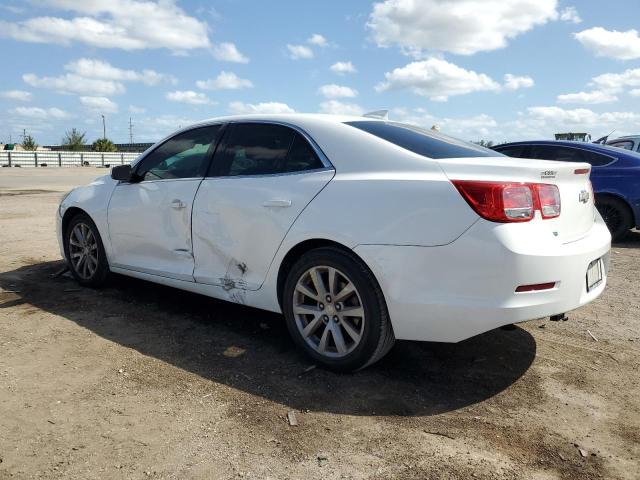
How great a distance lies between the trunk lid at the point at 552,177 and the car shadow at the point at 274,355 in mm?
1003

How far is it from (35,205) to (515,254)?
40.4ft

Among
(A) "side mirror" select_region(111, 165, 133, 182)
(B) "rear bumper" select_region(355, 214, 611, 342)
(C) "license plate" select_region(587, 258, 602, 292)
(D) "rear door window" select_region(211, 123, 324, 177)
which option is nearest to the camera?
(B) "rear bumper" select_region(355, 214, 611, 342)

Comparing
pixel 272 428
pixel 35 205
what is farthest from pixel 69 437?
pixel 35 205

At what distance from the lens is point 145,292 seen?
206 inches

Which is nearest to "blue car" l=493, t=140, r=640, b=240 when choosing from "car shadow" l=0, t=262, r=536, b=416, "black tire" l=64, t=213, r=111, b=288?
"car shadow" l=0, t=262, r=536, b=416

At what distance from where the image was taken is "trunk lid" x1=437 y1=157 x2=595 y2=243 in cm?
301

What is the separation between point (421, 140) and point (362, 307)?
1.21m

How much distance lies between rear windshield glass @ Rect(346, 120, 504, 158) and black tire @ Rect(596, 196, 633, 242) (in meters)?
5.28

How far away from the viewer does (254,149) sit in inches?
157

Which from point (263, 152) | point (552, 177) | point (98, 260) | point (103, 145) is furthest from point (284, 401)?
point (103, 145)

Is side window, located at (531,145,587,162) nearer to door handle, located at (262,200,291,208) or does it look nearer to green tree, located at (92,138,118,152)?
door handle, located at (262,200,291,208)

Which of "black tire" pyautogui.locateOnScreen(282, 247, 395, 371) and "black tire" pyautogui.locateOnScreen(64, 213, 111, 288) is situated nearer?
"black tire" pyautogui.locateOnScreen(282, 247, 395, 371)

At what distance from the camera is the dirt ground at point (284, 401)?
8.18 ft

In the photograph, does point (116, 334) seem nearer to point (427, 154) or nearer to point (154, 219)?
point (154, 219)
